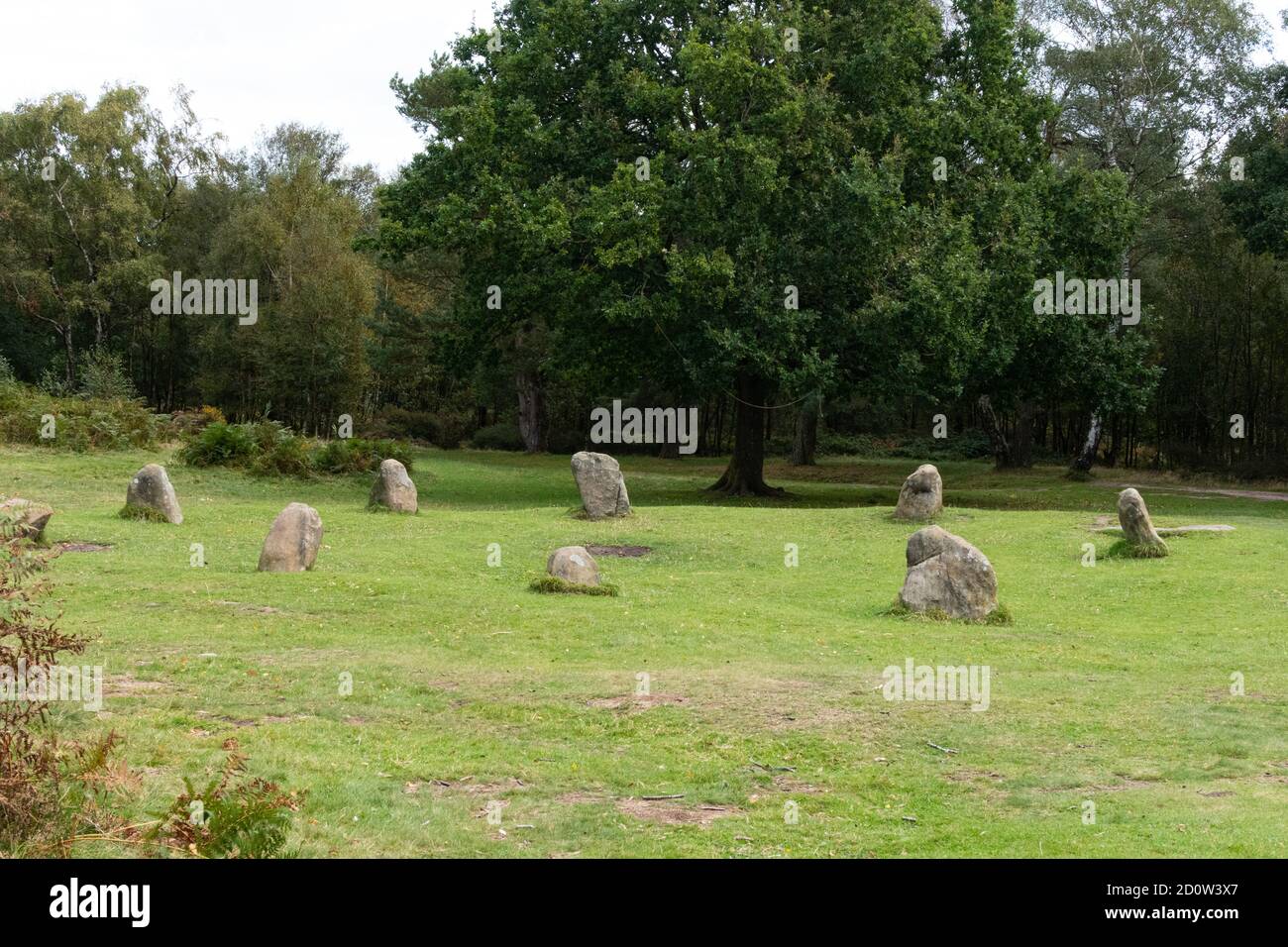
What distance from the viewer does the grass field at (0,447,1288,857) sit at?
8539 millimetres

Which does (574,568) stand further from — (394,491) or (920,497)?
(920,497)

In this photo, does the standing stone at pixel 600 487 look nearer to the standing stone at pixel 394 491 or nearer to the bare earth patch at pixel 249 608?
the standing stone at pixel 394 491

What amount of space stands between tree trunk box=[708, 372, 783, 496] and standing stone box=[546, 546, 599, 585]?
19068 millimetres

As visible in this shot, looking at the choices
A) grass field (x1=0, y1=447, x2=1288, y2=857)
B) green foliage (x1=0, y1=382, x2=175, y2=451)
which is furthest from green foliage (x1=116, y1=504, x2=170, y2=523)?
green foliage (x1=0, y1=382, x2=175, y2=451)

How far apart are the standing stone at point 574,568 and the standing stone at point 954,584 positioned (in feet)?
14.6

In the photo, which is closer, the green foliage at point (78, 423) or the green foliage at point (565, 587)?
the green foliage at point (565, 587)

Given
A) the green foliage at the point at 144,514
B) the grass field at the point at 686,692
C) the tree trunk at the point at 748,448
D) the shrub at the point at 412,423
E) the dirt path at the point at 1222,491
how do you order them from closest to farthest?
the grass field at the point at 686,692
the green foliage at the point at 144,514
the dirt path at the point at 1222,491
the tree trunk at the point at 748,448
the shrub at the point at 412,423

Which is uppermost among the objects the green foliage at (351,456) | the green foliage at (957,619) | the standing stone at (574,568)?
the green foliage at (351,456)

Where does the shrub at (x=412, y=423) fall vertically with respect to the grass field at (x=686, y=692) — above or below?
above

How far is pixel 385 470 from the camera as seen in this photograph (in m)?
27.5

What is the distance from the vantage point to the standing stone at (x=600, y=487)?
26531 millimetres

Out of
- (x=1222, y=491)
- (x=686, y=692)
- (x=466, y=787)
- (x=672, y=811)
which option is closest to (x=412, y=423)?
(x=1222, y=491)

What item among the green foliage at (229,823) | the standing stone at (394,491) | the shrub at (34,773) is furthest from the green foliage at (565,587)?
the green foliage at (229,823)
